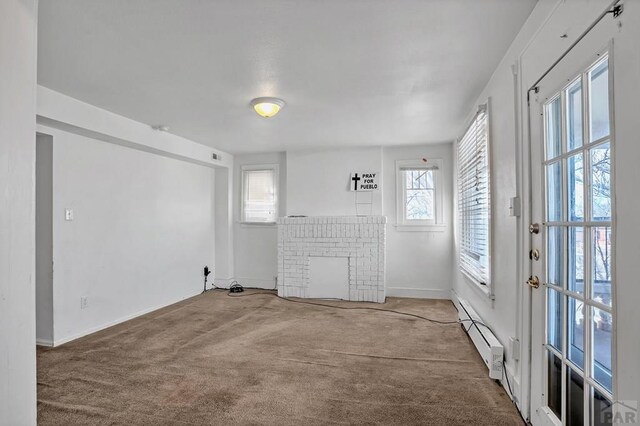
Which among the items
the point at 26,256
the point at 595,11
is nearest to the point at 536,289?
the point at 595,11

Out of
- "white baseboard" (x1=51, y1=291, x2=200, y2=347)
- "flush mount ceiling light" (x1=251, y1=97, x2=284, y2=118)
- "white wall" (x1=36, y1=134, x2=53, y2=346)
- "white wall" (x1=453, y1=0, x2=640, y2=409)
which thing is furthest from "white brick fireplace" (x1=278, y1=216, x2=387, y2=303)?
"white wall" (x1=36, y1=134, x2=53, y2=346)

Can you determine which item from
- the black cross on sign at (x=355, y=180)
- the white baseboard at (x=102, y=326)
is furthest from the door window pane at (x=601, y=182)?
the white baseboard at (x=102, y=326)

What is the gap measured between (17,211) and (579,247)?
2123mm

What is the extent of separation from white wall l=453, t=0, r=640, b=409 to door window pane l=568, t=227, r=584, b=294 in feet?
1.02

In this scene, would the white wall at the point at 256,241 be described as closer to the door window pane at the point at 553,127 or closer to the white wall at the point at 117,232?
the white wall at the point at 117,232

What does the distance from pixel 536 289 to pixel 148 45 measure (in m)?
2.82

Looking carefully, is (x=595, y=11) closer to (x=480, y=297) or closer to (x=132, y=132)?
(x=480, y=297)

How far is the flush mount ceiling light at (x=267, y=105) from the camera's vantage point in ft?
10.7

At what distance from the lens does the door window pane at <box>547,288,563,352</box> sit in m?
1.68

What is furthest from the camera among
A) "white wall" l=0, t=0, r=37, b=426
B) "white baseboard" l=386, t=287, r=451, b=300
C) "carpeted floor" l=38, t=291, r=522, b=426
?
"white baseboard" l=386, t=287, r=451, b=300

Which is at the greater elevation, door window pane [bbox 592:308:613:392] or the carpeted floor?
door window pane [bbox 592:308:613:392]

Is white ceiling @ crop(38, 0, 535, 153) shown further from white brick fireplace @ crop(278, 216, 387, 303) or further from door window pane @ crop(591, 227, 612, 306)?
white brick fireplace @ crop(278, 216, 387, 303)

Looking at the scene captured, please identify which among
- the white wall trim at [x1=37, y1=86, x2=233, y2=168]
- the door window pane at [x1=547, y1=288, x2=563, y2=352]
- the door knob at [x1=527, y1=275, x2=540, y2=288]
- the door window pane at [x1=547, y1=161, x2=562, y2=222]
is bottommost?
the door window pane at [x1=547, y1=288, x2=563, y2=352]

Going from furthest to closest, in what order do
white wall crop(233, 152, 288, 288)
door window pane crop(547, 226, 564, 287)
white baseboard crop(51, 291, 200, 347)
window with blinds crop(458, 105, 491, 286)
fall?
white wall crop(233, 152, 288, 288)
white baseboard crop(51, 291, 200, 347)
window with blinds crop(458, 105, 491, 286)
door window pane crop(547, 226, 564, 287)
